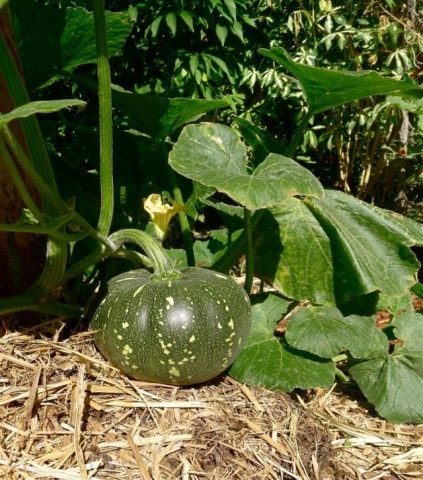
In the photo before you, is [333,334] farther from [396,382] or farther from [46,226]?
[46,226]

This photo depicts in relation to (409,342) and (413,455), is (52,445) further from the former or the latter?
(409,342)

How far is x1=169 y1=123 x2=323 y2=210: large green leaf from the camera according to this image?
126 cm

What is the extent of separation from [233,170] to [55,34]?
581 mm

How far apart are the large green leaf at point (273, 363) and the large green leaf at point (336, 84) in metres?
0.54

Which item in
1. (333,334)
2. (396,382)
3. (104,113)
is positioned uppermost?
(104,113)

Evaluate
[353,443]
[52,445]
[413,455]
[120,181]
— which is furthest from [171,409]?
[120,181]

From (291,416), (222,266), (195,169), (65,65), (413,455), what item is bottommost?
(413,455)

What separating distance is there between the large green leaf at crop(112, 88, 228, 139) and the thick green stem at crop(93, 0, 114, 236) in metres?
0.22

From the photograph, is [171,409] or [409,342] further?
[409,342]

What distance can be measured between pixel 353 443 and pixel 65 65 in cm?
117

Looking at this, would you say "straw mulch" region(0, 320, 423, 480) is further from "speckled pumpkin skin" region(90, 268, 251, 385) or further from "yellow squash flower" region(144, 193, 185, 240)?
"yellow squash flower" region(144, 193, 185, 240)

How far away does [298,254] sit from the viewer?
65.9 inches

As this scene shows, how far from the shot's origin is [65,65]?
1687mm

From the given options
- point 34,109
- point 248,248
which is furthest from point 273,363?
point 34,109
